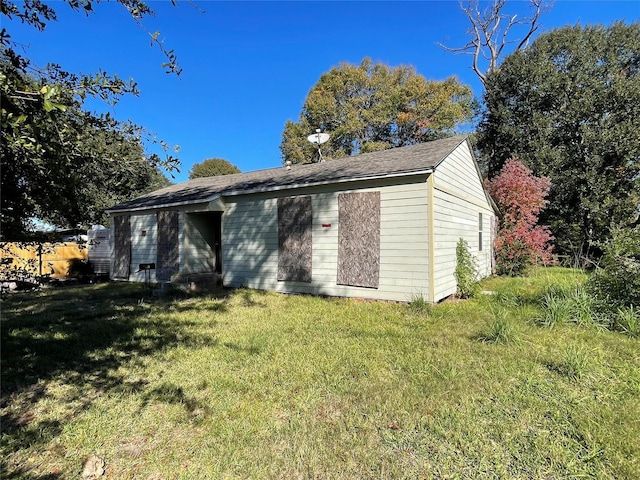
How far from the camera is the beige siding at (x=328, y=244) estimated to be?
7051mm

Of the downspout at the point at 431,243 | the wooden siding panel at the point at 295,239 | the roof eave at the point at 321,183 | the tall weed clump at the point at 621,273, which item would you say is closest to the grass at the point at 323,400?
the tall weed clump at the point at 621,273

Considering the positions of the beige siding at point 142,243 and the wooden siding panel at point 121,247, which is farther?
the wooden siding panel at point 121,247

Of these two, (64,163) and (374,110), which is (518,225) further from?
(374,110)

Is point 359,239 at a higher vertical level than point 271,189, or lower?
lower

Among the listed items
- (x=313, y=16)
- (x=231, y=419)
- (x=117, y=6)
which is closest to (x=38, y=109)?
(x=117, y=6)

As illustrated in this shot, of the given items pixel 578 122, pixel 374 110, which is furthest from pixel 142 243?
pixel 578 122

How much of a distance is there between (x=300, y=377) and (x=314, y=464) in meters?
1.30

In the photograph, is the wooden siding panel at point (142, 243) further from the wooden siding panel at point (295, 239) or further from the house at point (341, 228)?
the wooden siding panel at point (295, 239)

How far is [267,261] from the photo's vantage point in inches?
360

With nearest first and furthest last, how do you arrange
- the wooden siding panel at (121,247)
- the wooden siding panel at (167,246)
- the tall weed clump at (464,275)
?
the tall weed clump at (464,275) < the wooden siding panel at (167,246) < the wooden siding panel at (121,247)

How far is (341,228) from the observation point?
25.9 ft

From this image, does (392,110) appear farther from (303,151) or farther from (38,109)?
(38,109)

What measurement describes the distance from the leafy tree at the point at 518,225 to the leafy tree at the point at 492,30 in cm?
961

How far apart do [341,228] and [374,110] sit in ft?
59.2
